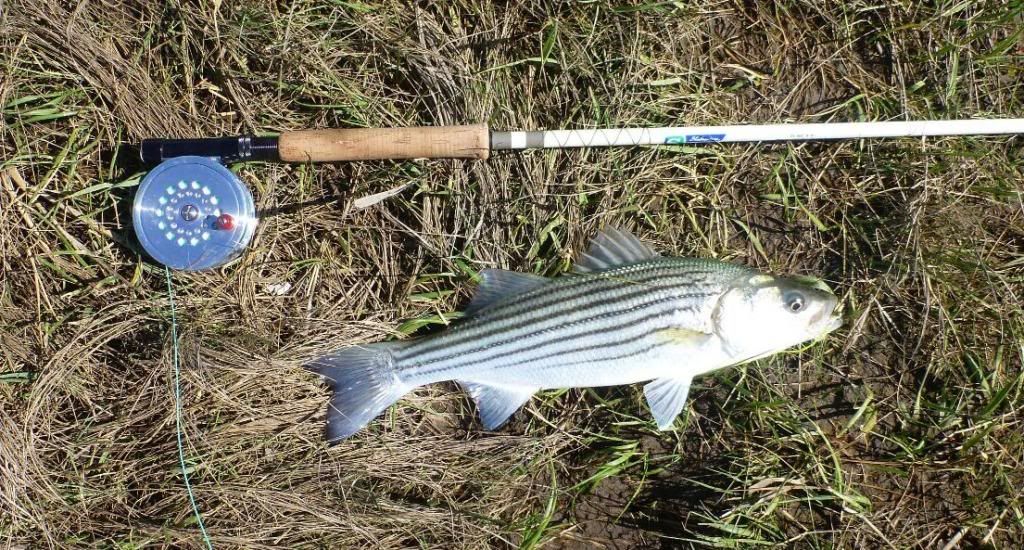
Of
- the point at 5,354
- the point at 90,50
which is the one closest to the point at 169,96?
the point at 90,50

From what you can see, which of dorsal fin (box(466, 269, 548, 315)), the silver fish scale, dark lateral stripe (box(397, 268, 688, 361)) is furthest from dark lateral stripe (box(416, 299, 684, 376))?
dorsal fin (box(466, 269, 548, 315))

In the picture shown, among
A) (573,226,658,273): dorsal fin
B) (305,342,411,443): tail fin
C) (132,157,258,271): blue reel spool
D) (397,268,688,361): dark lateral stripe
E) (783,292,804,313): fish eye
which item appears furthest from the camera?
(132,157,258,271): blue reel spool

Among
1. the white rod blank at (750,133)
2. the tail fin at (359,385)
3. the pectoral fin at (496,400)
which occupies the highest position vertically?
the white rod blank at (750,133)

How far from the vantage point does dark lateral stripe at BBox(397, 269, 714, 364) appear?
109 inches

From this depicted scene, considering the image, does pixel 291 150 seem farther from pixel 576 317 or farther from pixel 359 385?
pixel 576 317

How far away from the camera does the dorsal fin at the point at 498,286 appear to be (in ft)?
9.71

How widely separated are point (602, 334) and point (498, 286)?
56cm

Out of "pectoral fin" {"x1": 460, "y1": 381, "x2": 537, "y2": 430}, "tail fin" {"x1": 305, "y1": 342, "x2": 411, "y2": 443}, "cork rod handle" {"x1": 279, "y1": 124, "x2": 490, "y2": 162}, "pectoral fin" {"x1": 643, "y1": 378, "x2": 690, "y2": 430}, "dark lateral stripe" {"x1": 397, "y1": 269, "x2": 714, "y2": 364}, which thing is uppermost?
"cork rod handle" {"x1": 279, "y1": 124, "x2": 490, "y2": 162}

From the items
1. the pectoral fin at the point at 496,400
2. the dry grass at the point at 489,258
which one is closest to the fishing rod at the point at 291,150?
the dry grass at the point at 489,258

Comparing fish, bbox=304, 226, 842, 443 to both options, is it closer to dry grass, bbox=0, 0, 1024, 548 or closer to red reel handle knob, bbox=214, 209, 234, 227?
dry grass, bbox=0, 0, 1024, 548

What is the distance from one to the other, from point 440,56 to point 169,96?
1.50 meters

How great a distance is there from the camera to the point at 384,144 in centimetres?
297

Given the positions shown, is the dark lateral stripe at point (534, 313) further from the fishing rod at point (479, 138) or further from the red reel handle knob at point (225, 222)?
the red reel handle knob at point (225, 222)

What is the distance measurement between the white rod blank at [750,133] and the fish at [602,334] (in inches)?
19.2
